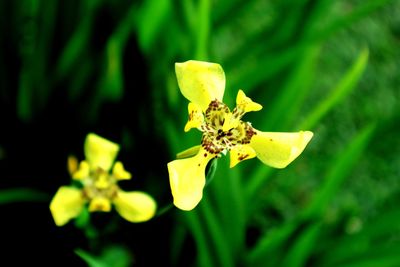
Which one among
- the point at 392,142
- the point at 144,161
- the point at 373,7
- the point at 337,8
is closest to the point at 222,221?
the point at 144,161

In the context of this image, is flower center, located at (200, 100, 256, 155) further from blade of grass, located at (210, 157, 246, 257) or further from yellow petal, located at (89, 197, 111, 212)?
blade of grass, located at (210, 157, 246, 257)

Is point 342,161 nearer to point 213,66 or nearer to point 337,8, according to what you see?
point 213,66

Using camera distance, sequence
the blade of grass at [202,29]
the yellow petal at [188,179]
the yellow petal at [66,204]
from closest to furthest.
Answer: the yellow petal at [188,179] → the yellow petal at [66,204] → the blade of grass at [202,29]

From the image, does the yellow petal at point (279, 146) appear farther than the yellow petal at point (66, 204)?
No

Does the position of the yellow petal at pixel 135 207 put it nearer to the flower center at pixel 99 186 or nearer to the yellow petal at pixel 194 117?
the flower center at pixel 99 186

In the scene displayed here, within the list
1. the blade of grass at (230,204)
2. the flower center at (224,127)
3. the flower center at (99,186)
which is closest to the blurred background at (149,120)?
the blade of grass at (230,204)

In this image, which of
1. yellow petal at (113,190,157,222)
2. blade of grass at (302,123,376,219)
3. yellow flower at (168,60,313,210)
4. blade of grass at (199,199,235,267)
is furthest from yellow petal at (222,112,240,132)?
blade of grass at (302,123,376,219)
